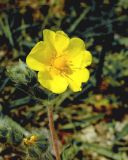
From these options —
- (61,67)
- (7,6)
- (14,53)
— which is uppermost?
(7,6)

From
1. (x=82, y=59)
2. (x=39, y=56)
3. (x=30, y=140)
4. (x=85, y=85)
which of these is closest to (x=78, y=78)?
(x=82, y=59)

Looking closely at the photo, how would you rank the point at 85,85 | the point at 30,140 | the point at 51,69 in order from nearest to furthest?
the point at 30,140, the point at 51,69, the point at 85,85

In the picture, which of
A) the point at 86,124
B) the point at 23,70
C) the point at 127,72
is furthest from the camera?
the point at 127,72

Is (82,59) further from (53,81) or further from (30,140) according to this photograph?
(30,140)

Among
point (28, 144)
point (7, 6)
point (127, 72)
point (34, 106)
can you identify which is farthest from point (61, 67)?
point (7, 6)

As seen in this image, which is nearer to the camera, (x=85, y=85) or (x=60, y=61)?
(x=60, y=61)

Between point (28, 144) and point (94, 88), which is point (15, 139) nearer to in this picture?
point (28, 144)

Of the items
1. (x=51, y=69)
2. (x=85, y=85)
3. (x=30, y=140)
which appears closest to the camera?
(x=30, y=140)
